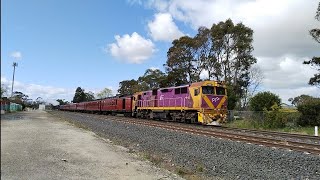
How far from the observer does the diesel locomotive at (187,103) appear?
29766 millimetres

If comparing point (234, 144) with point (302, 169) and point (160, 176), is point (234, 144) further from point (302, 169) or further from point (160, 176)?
point (160, 176)

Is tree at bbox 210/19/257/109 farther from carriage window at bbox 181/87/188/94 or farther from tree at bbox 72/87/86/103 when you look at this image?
tree at bbox 72/87/86/103

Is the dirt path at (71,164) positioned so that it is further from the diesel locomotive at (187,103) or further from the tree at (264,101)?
the tree at (264,101)

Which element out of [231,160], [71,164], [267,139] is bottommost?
[231,160]

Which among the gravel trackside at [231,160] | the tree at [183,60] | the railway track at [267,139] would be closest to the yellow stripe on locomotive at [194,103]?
the railway track at [267,139]

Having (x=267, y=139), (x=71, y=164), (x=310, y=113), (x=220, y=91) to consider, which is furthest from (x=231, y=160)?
(x=310, y=113)

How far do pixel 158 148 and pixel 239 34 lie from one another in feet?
168

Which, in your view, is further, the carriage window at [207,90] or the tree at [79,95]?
the tree at [79,95]

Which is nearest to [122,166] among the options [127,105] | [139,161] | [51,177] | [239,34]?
[139,161]

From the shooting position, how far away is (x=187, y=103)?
3180 cm

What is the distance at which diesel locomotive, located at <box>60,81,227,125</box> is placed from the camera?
29766 mm

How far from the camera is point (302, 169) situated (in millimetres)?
10531

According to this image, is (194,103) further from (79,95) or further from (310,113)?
(79,95)

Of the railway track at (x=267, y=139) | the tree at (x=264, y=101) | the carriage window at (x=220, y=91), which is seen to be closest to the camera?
the railway track at (x=267, y=139)
